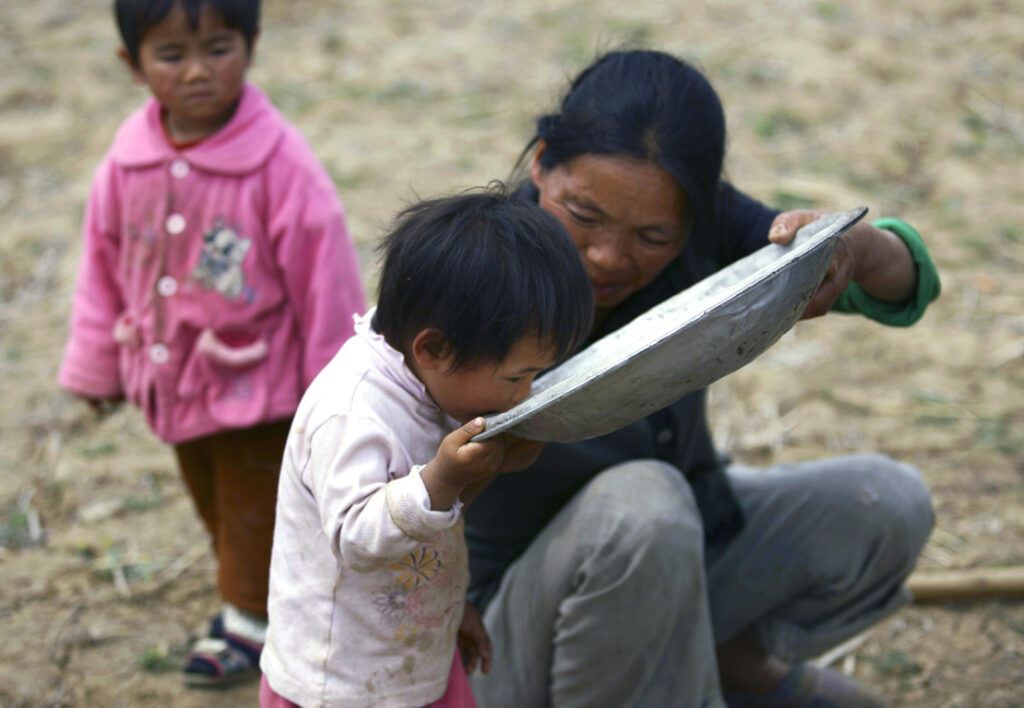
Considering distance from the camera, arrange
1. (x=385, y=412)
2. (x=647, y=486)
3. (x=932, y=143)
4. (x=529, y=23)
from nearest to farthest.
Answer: (x=385, y=412), (x=647, y=486), (x=932, y=143), (x=529, y=23)

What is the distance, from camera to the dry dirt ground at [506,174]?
107 inches

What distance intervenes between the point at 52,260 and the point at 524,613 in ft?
11.0

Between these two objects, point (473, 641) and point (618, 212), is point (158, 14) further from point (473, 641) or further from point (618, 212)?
point (473, 641)

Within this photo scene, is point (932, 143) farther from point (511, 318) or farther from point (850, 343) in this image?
point (511, 318)

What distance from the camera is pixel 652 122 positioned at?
186 centimetres

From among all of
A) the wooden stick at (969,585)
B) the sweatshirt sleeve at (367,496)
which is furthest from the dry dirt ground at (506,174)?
the sweatshirt sleeve at (367,496)

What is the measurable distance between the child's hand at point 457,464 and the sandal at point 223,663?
1364 mm

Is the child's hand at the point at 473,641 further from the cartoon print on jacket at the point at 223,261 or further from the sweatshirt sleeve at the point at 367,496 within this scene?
the cartoon print on jacket at the point at 223,261

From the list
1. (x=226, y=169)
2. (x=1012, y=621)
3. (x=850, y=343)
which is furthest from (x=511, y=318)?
(x=850, y=343)

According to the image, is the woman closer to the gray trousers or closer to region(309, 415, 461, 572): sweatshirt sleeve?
the gray trousers

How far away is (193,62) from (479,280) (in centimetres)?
131

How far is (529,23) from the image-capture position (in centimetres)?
663

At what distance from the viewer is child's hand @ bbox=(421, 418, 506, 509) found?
4.41 feet

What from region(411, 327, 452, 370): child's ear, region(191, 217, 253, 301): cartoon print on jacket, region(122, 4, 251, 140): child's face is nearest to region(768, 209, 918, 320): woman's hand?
region(411, 327, 452, 370): child's ear
